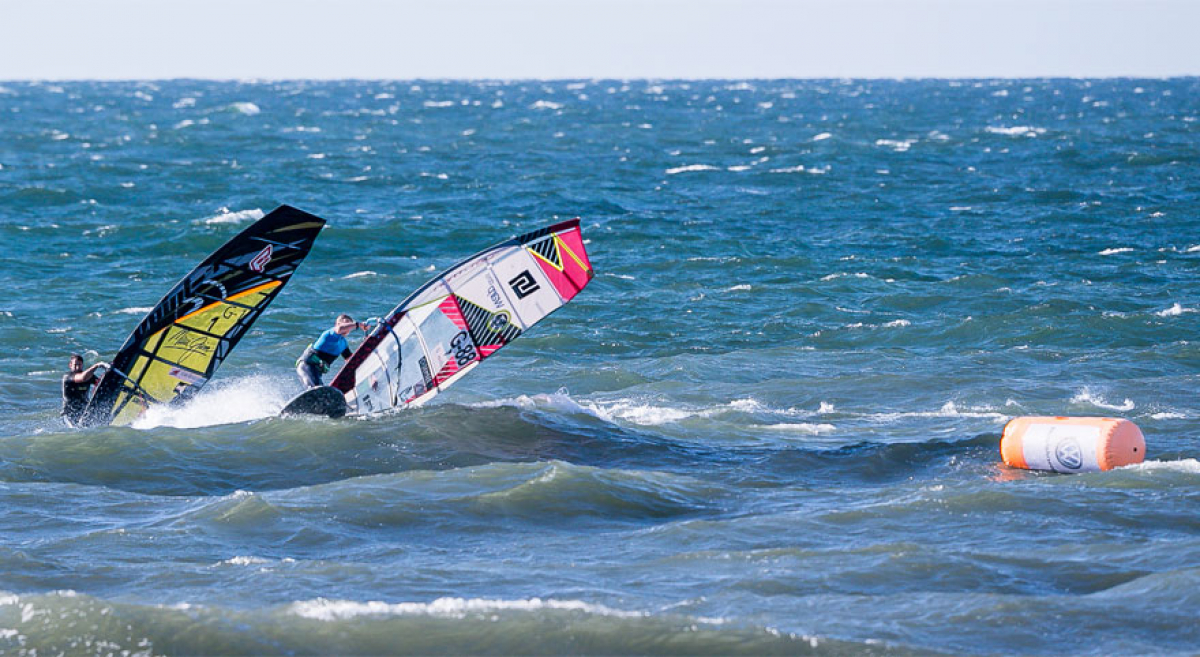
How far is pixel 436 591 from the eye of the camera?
1143 cm

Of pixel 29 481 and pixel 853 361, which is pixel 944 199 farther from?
pixel 29 481

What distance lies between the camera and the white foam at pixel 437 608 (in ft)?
35.3

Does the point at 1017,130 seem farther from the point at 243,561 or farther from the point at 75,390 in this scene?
the point at 243,561

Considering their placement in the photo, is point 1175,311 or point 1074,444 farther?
point 1175,311

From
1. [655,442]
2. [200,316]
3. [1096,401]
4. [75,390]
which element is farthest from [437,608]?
[1096,401]

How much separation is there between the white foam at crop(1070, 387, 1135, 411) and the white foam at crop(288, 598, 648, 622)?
34.2ft

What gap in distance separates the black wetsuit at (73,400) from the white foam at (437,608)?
864cm

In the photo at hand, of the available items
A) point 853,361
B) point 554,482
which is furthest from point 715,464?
point 853,361

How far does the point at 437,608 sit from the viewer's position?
10.9 metres

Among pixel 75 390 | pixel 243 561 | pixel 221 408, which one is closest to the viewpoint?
pixel 243 561

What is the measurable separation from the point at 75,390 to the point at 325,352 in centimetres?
341

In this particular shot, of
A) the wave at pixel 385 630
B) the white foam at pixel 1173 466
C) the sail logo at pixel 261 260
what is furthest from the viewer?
the sail logo at pixel 261 260

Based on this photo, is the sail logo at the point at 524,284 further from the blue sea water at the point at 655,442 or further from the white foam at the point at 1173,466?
the white foam at the point at 1173,466

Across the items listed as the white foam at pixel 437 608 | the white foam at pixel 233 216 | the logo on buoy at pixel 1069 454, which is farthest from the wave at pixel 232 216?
the white foam at pixel 437 608
